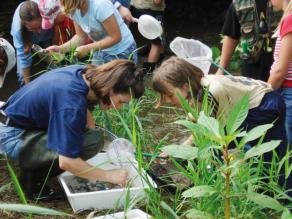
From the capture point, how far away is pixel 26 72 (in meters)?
4.57

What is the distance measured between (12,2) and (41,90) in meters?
5.74

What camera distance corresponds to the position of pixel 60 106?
9.04 feet

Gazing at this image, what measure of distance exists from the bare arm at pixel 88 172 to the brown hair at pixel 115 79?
1.16 feet

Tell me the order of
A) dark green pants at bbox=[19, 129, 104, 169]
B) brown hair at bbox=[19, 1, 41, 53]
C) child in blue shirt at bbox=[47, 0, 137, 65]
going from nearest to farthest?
dark green pants at bbox=[19, 129, 104, 169]
child in blue shirt at bbox=[47, 0, 137, 65]
brown hair at bbox=[19, 1, 41, 53]

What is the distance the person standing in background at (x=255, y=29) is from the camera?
11.0 ft

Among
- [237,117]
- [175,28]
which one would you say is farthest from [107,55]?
[175,28]

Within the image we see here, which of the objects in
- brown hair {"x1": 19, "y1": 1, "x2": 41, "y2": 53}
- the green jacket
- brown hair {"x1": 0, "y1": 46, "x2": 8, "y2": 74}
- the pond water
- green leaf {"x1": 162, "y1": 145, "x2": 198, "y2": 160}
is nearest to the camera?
green leaf {"x1": 162, "y1": 145, "x2": 198, "y2": 160}

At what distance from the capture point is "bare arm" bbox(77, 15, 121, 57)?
3908mm

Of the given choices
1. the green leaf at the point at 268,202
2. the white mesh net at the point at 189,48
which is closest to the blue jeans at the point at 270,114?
the white mesh net at the point at 189,48

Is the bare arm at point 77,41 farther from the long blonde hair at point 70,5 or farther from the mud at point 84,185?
the mud at point 84,185

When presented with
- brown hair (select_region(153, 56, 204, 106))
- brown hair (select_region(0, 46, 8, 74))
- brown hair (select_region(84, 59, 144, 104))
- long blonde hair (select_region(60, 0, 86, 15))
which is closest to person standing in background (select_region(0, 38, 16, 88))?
brown hair (select_region(0, 46, 8, 74))

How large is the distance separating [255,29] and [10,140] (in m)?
1.56

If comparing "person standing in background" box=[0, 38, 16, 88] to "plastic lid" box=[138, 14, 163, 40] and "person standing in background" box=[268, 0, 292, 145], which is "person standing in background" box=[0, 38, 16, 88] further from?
"person standing in background" box=[268, 0, 292, 145]

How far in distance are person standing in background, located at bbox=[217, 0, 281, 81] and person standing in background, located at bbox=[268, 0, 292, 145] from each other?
0.89ft
